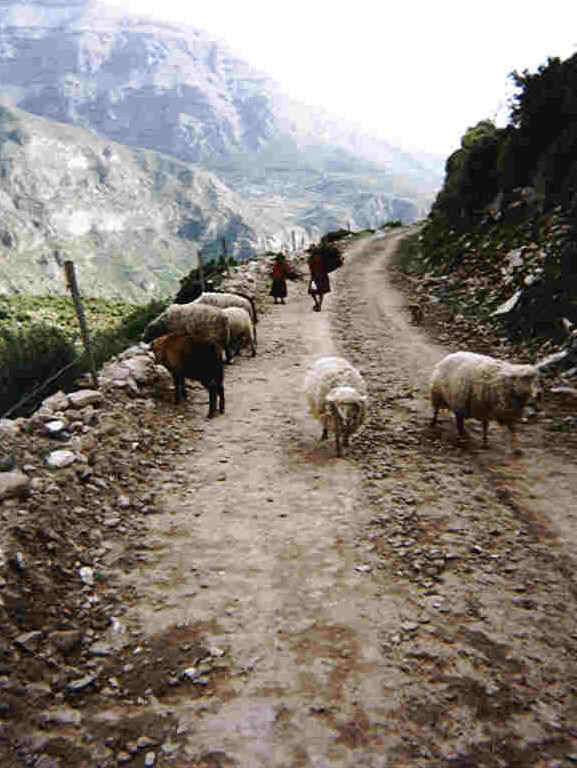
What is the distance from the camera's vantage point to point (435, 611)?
4.63 metres

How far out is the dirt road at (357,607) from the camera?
3543 millimetres

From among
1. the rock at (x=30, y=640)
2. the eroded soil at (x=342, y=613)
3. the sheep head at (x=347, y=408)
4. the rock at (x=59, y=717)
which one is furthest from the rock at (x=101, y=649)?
the sheep head at (x=347, y=408)

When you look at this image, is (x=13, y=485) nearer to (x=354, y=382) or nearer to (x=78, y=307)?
(x=78, y=307)

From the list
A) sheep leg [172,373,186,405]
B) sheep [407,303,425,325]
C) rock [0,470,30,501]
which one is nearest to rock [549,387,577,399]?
sheep leg [172,373,186,405]

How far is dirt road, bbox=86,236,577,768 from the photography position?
3543mm

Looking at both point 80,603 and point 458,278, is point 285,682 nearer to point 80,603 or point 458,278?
point 80,603

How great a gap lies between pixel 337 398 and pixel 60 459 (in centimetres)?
357

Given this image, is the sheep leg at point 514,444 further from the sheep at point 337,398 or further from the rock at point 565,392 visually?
the rock at point 565,392

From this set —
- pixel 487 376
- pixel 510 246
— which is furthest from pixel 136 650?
pixel 510 246

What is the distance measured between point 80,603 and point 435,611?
9.84 ft

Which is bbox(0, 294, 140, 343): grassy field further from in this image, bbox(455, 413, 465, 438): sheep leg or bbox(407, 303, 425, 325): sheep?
bbox(455, 413, 465, 438): sheep leg

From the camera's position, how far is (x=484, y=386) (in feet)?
24.9

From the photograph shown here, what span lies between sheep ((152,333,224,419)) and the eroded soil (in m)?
1.25

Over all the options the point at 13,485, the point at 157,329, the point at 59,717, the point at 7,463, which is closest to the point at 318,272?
the point at 157,329
